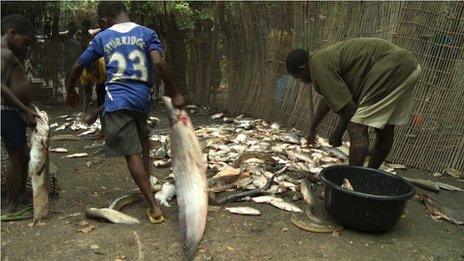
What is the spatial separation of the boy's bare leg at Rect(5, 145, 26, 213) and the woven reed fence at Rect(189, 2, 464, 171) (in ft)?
14.4

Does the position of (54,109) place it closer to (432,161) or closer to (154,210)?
(154,210)

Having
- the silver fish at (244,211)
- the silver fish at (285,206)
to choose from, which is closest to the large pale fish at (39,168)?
the silver fish at (244,211)

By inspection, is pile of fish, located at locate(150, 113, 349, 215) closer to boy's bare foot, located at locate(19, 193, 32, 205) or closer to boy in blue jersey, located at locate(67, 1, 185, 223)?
boy in blue jersey, located at locate(67, 1, 185, 223)

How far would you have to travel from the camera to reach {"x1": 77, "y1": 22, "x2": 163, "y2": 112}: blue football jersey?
13.2ft

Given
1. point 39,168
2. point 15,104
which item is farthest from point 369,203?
point 15,104

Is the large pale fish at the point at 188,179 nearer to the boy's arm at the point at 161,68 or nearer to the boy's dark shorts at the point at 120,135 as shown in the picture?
the boy's arm at the point at 161,68

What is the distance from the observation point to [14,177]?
Answer: 4188 mm

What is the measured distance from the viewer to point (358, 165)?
15.1 feet

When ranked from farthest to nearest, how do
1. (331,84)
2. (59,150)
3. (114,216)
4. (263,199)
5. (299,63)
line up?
1. (59,150)
2. (263,199)
3. (299,63)
4. (331,84)
5. (114,216)

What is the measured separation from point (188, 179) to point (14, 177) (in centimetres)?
157

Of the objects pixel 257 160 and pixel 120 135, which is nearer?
pixel 120 135

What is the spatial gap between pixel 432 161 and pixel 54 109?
317 inches

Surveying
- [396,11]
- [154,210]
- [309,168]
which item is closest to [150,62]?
[154,210]

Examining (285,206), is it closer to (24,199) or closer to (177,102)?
(177,102)
